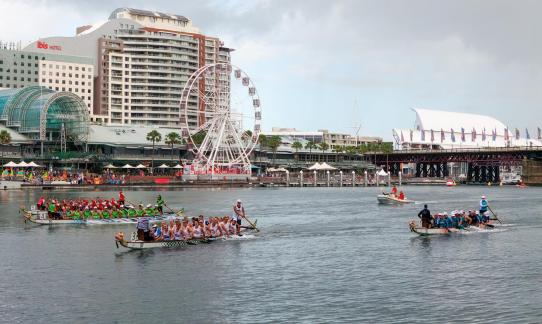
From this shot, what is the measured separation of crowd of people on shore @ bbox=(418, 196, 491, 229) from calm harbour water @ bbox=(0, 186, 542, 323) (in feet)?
5.43

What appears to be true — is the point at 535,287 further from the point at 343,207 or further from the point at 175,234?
the point at 343,207

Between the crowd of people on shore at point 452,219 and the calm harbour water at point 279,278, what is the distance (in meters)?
1.66

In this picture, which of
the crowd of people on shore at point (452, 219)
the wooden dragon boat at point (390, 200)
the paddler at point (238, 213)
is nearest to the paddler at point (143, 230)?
the paddler at point (238, 213)

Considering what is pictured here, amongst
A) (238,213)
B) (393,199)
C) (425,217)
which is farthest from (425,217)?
(393,199)

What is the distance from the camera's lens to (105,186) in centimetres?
17375

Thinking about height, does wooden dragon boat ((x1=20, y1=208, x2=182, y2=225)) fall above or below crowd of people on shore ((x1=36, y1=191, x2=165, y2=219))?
below

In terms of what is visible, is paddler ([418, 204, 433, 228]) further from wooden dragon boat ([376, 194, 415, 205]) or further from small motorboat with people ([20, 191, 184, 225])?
wooden dragon boat ([376, 194, 415, 205])

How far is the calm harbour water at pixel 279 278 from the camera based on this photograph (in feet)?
129

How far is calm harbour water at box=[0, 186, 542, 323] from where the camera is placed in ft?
129

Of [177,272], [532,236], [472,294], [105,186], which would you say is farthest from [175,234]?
[105,186]

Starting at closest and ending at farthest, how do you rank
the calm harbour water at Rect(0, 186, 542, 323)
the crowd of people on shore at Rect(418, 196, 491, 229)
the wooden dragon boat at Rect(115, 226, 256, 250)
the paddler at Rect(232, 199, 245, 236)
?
the calm harbour water at Rect(0, 186, 542, 323), the wooden dragon boat at Rect(115, 226, 256, 250), the paddler at Rect(232, 199, 245, 236), the crowd of people on shore at Rect(418, 196, 491, 229)

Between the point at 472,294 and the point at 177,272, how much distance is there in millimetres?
19401

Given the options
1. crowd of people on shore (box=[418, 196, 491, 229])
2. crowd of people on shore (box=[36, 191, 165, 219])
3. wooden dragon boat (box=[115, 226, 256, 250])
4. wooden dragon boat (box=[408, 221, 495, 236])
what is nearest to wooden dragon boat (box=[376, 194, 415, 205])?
crowd of people on shore (box=[418, 196, 491, 229])

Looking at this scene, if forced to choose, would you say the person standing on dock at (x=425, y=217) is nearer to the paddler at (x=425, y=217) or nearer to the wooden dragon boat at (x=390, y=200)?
the paddler at (x=425, y=217)
